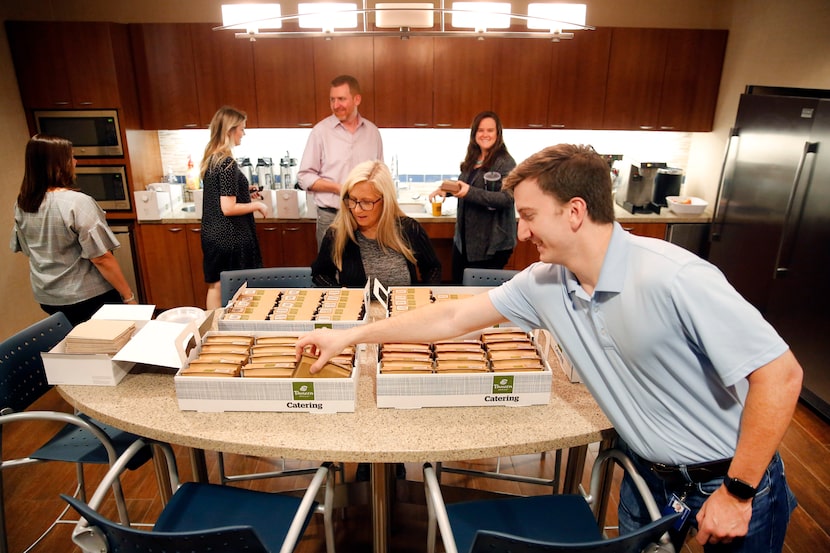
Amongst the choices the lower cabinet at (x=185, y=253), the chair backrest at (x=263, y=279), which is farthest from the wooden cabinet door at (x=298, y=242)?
the chair backrest at (x=263, y=279)

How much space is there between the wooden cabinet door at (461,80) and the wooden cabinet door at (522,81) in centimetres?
6

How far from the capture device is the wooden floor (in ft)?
8.14

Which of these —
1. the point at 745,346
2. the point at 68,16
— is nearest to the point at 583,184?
the point at 745,346

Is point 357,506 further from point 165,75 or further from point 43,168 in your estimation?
point 165,75

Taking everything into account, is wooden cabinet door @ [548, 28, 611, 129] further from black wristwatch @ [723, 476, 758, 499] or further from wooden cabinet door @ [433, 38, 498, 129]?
black wristwatch @ [723, 476, 758, 499]

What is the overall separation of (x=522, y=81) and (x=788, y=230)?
2.32 m

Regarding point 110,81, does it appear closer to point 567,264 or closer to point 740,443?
point 567,264

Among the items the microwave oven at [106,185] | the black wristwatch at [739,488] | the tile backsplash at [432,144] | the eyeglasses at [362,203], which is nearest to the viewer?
the black wristwatch at [739,488]

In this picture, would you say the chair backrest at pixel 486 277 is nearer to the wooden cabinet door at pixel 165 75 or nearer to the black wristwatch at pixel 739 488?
the black wristwatch at pixel 739 488

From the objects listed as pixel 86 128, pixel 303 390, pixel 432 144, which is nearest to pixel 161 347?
pixel 303 390

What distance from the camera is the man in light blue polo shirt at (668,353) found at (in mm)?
1226

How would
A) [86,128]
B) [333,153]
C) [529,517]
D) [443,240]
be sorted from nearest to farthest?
[529,517] → [333,153] → [86,128] → [443,240]

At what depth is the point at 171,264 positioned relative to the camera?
4.68m

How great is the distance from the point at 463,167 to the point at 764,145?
2037 mm
